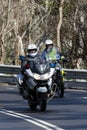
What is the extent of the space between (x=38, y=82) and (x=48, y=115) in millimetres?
1178

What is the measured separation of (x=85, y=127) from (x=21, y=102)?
20.7 ft

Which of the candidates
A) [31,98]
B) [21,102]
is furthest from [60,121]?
[21,102]

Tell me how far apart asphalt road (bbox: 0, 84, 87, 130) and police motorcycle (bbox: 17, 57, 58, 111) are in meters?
0.30

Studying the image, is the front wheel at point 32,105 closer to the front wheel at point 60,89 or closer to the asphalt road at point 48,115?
the asphalt road at point 48,115

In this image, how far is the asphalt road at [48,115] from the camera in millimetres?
12180

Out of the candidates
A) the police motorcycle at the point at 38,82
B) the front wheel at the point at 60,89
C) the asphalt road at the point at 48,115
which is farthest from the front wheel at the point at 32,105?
the front wheel at the point at 60,89

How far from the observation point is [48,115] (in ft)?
46.6

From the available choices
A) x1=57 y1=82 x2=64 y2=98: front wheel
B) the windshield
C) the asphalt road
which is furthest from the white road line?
x1=57 y1=82 x2=64 y2=98: front wheel

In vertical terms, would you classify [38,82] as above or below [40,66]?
below

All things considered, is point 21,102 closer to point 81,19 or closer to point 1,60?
point 1,60

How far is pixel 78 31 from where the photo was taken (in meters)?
49.0

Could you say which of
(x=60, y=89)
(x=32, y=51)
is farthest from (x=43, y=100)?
(x=60, y=89)

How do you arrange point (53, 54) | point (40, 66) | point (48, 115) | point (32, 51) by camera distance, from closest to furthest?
point (48, 115) → point (40, 66) → point (32, 51) → point (53, 54)

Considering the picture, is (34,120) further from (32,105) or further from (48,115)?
(32,105)
